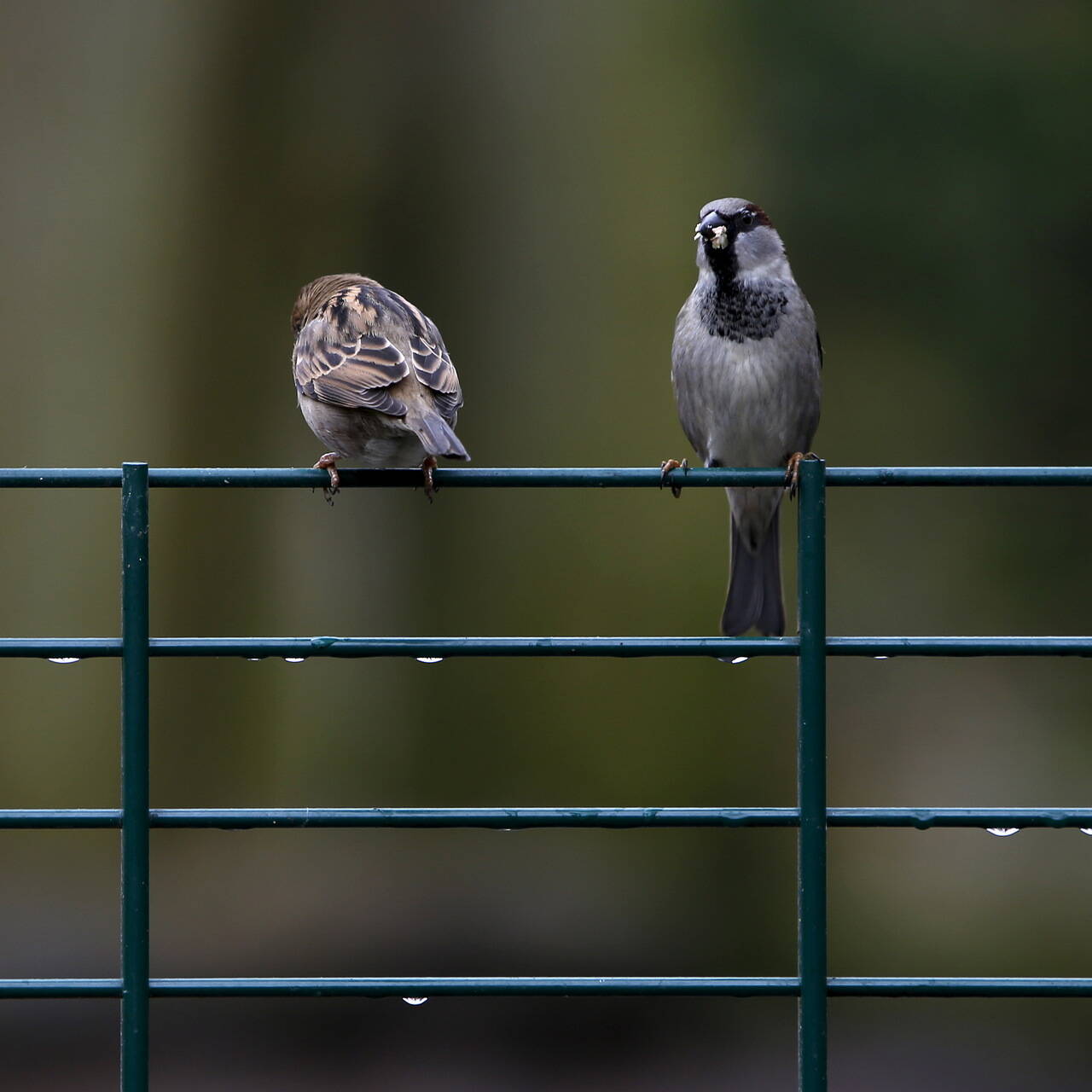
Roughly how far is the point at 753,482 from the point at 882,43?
3935mm

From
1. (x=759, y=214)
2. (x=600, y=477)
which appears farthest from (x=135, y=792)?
(x=759, y=214)

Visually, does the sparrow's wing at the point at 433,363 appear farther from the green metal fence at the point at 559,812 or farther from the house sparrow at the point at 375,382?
the green metal fence at the point at 559,812

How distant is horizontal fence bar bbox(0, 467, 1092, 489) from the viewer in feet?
8.01

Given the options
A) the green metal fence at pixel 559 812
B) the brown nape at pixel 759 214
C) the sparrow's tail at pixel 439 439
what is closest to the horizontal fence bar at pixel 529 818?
the green metal fence at pixel 559 812

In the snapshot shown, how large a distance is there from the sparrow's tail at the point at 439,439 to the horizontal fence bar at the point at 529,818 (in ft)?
3.75

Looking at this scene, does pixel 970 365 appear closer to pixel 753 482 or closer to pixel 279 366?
pixel 279 366

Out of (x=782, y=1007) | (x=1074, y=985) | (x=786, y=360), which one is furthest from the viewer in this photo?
(x=782, y=1007)

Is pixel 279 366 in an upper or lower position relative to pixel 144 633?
upper

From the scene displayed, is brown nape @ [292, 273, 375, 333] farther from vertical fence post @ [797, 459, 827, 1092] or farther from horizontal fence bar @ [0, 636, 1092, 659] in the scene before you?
vertical fence post @ [797, 459, 827, 1092]

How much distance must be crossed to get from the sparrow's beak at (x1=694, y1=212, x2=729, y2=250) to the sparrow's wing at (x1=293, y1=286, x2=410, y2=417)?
3.29 feet

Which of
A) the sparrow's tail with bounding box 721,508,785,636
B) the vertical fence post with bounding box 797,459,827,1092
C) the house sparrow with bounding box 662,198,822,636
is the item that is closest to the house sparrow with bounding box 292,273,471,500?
the house sparrow with bounding box 662,198,822,636

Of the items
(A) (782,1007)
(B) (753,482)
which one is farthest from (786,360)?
(A) (782,1007)

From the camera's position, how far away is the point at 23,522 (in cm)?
606

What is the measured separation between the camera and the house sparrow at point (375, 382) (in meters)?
3.79
